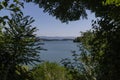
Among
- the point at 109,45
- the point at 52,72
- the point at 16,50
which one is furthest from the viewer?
the point at 52,72

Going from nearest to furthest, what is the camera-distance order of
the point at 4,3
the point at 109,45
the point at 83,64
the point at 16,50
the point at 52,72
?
the point at 4,3 < the point at 109,45 < the point at 16,50 < the point at 83,64 < the point at 52,72

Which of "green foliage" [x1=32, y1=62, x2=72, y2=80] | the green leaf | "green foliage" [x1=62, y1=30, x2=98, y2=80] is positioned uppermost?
the green leaf

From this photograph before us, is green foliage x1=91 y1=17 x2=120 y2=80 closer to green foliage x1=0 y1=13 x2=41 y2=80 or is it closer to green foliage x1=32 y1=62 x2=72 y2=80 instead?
green foliage x1=0 y1=13 x2=41 y2=80

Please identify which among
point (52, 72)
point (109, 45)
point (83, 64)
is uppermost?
point (109, 45)

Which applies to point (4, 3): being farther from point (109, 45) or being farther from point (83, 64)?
point (83, 64)

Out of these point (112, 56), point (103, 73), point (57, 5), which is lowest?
point (103, 73)

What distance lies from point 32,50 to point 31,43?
0.34 meters

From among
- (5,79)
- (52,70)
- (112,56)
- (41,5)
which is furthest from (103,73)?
(52,70)

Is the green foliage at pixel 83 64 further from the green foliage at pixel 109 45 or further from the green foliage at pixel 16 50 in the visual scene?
the green foliage at pixel 109 45

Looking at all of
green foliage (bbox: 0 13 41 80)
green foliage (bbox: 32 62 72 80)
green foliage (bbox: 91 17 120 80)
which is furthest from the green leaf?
green foliage (bbox: 32 62 72 80)

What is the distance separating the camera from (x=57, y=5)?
562 inches

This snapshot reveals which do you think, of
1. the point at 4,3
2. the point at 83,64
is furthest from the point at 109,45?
the point at 83,64

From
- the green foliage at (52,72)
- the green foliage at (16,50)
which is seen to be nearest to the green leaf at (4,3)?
the green foliage at (16,50)

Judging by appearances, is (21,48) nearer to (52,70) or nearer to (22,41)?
(22,41)
